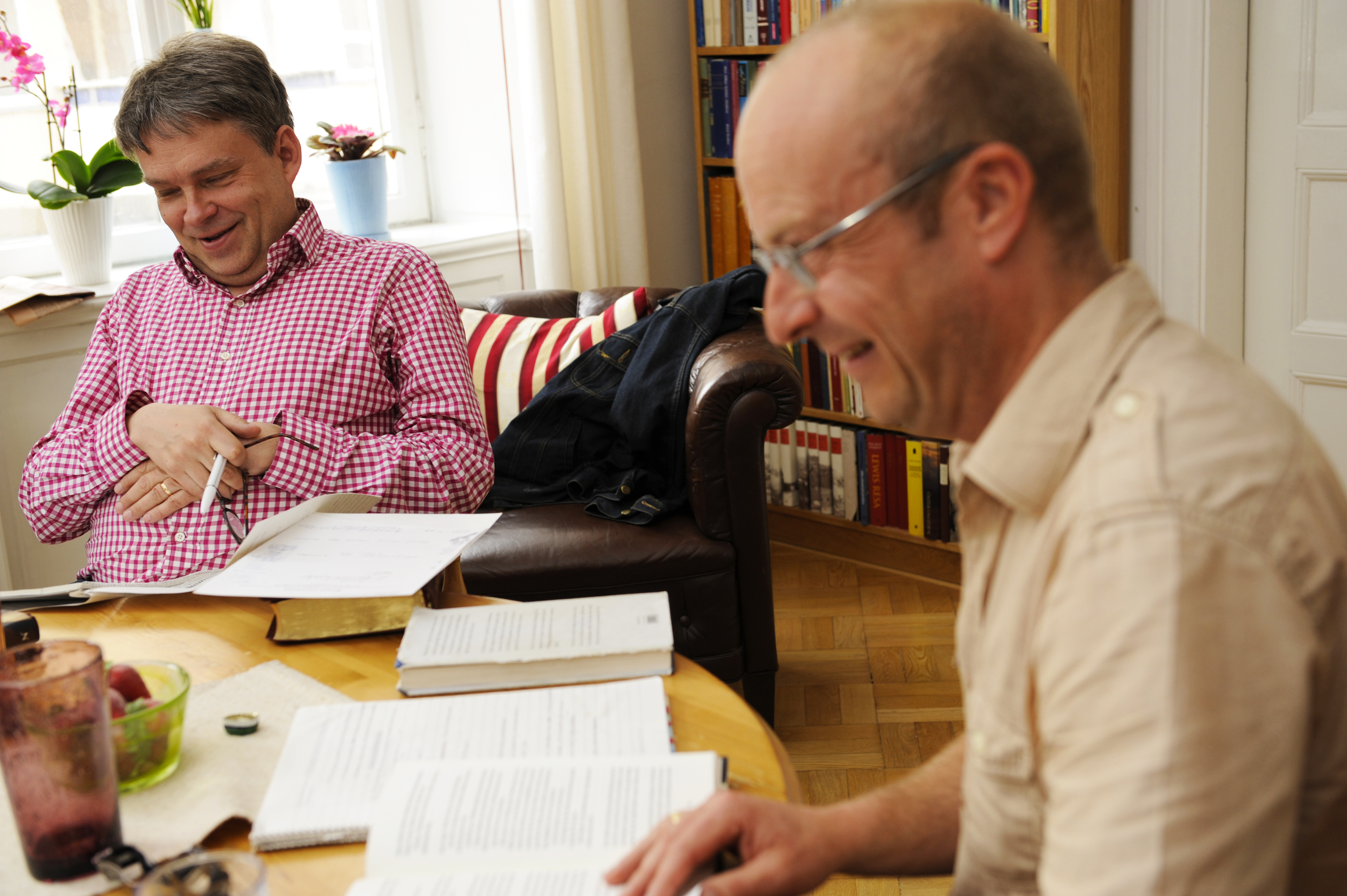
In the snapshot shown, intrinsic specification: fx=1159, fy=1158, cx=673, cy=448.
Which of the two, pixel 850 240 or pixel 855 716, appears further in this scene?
pixel 855 716

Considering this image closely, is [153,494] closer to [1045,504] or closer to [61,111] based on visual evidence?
[1045,504]

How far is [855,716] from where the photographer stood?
236cm

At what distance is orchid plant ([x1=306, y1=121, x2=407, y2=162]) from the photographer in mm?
2875

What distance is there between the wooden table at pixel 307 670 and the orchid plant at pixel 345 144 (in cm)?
180

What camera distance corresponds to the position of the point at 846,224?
692 millimetres

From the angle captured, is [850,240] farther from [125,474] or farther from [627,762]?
[125,474]

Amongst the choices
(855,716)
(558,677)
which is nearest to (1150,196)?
(855,716)

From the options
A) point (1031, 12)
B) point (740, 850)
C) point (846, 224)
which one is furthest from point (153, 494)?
point (1031, 12)

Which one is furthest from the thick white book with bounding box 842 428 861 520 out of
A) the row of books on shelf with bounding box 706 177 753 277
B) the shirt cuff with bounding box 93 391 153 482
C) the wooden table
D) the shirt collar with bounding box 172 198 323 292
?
the wooden table

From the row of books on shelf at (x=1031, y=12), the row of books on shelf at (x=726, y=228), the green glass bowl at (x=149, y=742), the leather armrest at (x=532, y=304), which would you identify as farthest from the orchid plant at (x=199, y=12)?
the green glass bowl at (x=149, y=742)

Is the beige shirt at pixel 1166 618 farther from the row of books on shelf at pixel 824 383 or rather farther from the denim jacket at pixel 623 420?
the row of books on shelf at pixel 824 383

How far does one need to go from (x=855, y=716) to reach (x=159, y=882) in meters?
1.83

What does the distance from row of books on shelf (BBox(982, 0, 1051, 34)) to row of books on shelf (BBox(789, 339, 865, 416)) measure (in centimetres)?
91

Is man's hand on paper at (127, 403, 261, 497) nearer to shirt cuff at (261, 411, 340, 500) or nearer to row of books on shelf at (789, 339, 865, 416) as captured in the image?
shirt cuff at (261, 411, 340, 500)
